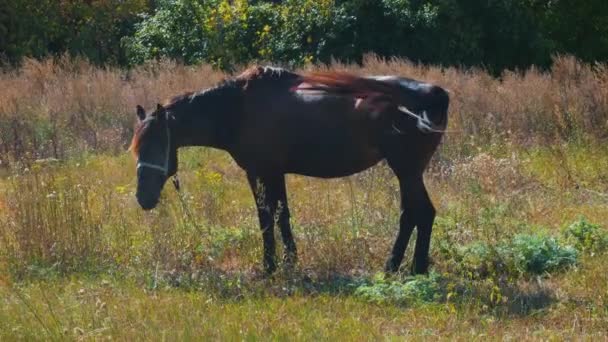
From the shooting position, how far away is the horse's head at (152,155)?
8.61 meters

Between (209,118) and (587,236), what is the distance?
361 centimetres

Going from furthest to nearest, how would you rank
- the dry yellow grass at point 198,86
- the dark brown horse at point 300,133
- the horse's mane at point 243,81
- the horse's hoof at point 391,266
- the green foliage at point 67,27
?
the green foliage at point 67,27
the dry yellow grass at point 198,86
the horse's mane at point 243,81
the horse's hoof at point 391,266
the dark brown horse at point 300,133

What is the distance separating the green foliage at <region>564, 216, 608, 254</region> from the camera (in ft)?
29.6

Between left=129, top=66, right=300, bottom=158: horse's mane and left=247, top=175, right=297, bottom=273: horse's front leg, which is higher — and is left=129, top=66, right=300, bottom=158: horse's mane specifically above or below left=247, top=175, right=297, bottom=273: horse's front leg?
above

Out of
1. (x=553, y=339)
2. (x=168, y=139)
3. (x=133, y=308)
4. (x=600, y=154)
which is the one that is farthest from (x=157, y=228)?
(x=600, y=154)

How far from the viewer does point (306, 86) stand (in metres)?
8.87

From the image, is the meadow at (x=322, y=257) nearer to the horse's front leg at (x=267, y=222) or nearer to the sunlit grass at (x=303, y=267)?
the sunlit grass at (x=303, y=267)

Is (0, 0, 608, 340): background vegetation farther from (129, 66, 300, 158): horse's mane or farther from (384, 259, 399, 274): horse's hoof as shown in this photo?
(129, 66, 300, 158): horse's mane

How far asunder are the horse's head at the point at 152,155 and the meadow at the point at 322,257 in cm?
52

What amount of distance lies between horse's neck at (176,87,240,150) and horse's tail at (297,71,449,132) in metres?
0.65

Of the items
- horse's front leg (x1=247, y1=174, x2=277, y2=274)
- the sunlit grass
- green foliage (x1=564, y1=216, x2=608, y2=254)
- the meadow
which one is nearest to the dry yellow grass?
the meadow

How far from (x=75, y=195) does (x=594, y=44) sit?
2121cm

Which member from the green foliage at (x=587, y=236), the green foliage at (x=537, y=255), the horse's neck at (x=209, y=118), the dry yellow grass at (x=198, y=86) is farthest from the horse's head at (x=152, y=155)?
the dry yellow grass at (x=198, y=86)

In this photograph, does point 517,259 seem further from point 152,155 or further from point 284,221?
point 152,155
